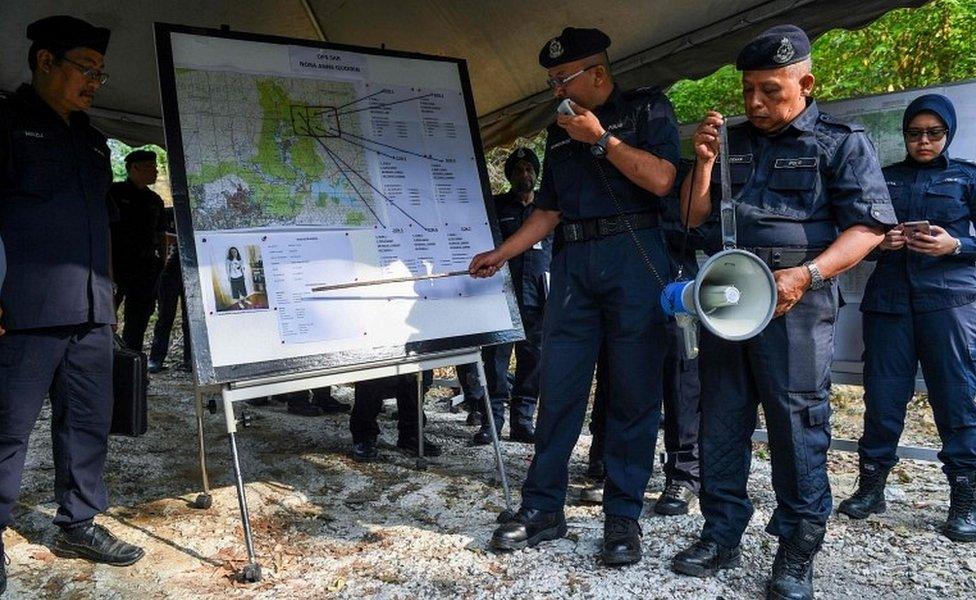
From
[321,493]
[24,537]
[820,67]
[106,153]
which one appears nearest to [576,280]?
[321,493]

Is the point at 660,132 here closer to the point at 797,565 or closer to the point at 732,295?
the point at 732,295

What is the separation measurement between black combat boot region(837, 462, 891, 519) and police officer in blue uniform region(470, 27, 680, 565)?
1219 mm

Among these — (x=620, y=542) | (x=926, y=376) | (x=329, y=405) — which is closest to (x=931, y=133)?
(x=926, y=376)

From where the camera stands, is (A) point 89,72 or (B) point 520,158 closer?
(A) point 89,72

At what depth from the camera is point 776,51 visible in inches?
89.7

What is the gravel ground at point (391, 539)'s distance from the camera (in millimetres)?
2598

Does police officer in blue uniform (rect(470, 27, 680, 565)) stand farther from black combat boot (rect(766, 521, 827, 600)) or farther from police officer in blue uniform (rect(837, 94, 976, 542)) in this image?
police officer in blue uniform (rect(837, 94, 976, 542))

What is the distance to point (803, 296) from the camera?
238cm

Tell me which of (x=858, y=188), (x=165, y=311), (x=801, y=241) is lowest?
(x=801, y=241)

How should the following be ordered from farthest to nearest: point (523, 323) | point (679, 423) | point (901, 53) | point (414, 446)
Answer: point (901, 53) → point (523, 323) → point (414, 446) → point (679, 423)

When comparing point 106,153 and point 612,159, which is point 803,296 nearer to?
point 612,159

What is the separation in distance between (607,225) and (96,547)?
229 centimetres

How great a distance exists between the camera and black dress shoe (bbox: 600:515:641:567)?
2.71 meters

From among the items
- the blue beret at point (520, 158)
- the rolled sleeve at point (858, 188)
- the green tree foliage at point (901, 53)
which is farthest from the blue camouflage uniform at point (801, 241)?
the green tree foliage at point (901, 53)
